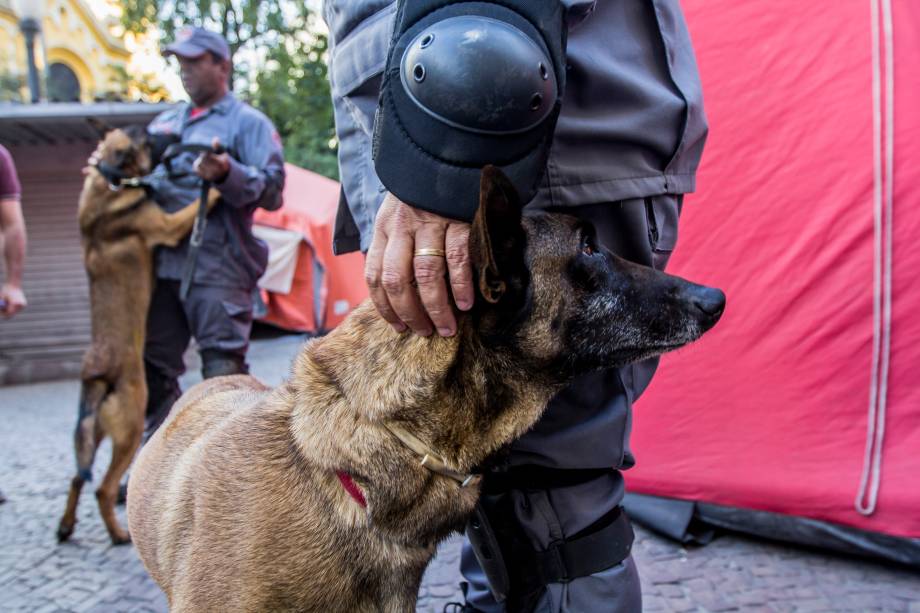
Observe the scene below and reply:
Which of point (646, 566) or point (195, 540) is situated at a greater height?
point (195, 540)

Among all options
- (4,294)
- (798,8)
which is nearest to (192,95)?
(4,294)

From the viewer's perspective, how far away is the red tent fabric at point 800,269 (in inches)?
109

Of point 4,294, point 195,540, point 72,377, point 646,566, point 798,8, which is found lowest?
point 72,377

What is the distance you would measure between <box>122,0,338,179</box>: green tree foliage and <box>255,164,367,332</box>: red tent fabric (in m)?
7.95

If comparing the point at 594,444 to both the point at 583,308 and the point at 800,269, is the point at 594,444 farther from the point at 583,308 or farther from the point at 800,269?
the point at 800,269

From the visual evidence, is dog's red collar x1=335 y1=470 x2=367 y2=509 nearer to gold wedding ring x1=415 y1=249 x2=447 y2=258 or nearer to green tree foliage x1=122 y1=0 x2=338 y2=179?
gold wedding ring x1=415 y1=249 x2=447 y2=258

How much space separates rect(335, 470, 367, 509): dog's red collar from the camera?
59.1 inches

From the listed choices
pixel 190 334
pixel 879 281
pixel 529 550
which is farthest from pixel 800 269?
pixel 190 334

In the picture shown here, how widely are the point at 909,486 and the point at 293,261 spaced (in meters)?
9.05

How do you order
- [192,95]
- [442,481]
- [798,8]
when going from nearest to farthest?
[442,481]
[798,8]
[192,95]

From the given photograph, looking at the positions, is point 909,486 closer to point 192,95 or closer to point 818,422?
point 818,422

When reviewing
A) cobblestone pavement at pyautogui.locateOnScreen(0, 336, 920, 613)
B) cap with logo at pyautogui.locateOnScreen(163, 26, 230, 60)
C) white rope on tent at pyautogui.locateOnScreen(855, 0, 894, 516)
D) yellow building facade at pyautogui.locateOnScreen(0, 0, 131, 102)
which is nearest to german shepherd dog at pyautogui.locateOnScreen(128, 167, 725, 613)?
cobblestone pavement at pyautogui.locateOnScreen(0, 336, 920, 613)

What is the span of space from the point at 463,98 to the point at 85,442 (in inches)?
129

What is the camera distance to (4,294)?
14.4 feet
